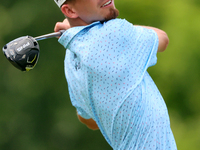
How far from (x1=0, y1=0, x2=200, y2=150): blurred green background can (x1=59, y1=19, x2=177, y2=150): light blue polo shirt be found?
2.67m

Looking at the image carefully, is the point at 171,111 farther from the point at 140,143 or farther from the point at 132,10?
the point at 140,143

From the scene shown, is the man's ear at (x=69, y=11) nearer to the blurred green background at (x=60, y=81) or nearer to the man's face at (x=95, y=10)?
the man's face at (x=95, y=10)

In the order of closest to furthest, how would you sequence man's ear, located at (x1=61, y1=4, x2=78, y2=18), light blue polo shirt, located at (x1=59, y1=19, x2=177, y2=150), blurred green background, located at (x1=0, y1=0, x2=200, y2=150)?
light blue polo shirt, located at (x1=59, y1=19, x2=177, y2=150) → man's ear, located at (x1=61, y1=4, x2=78, y2=18) → blurred green background, located at (x1=0, y1=0, x2=200, y2=150)

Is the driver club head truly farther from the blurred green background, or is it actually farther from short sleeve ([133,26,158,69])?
the blurred green background

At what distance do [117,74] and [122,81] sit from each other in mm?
27

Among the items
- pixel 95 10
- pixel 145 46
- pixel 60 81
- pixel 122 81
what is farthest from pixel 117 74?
pixel 60 81

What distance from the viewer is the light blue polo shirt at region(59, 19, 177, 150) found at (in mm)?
1090

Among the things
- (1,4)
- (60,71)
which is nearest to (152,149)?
(60,71)

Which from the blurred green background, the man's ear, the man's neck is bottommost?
the blurred green background

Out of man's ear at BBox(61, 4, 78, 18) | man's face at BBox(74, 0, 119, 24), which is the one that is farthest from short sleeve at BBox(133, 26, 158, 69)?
man's ear at BBox(61, 4, 78, 18)

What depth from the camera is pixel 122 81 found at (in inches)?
42.9

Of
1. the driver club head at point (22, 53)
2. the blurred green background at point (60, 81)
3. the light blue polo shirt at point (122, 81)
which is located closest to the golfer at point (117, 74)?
the light blue polo shirt at point (122, 81)

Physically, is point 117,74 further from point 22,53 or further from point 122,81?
point 22,53

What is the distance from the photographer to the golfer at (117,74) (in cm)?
109
